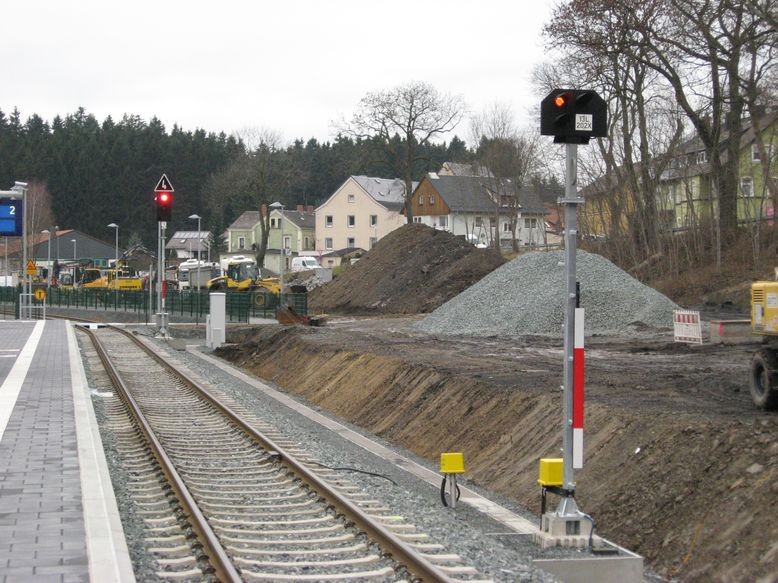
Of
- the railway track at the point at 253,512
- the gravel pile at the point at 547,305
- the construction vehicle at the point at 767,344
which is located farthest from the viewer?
the gravel pile at the point at 547,305

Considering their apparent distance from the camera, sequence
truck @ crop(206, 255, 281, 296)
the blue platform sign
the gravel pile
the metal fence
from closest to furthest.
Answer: the blue platform sign → the gravel pile → the metal fence → truck @ crop(206, 255, 281, 296)

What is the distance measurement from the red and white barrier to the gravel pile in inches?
945

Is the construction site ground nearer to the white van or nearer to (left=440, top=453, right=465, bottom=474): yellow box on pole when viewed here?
(left=440, top=453, right=465, bottom=474): yellow box on pole

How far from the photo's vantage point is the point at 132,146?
449 feet

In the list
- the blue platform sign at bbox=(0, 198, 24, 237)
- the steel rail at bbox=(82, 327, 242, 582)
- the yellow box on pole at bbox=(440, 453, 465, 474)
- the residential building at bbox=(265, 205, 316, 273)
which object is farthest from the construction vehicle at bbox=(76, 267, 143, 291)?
the yellow box on pole at bbox=(440, 453, 465, 474)

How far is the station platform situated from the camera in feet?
25.1

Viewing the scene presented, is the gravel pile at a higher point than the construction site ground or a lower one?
higher

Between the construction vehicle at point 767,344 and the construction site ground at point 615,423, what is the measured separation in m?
0.29

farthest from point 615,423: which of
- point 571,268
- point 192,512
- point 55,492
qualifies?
point 55,492

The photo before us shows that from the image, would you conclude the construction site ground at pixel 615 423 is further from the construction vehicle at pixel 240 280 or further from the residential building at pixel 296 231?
the residential building at pixel 296 231

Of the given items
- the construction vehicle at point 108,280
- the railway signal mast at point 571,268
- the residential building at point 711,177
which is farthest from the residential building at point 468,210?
the railway signal mast at point 571,268

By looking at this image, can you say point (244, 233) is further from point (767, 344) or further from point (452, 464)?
point (452, 464)

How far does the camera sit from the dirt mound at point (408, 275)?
55.3 m

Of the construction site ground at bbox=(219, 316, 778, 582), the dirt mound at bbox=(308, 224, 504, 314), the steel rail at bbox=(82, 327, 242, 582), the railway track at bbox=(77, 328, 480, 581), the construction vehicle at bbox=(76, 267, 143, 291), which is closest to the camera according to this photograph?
the steel rail at bbox=(82, 327, 242, 582)
